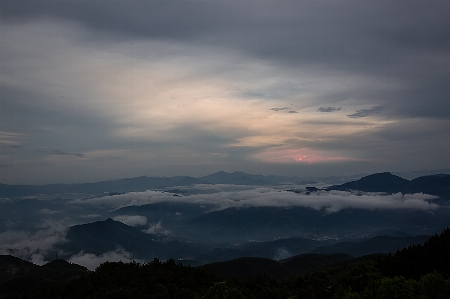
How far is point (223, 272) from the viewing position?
7692 inches

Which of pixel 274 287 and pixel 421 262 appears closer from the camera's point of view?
pixel 274 287

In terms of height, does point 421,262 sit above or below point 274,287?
above

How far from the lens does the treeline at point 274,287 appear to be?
133 feet

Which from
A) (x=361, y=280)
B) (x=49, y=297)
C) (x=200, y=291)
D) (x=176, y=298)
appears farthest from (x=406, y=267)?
(x=49, y=297)

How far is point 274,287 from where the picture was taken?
197 feet

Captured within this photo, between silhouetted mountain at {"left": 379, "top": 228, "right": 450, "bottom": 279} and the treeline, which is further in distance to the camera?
silhouetted mountain at {"left": 379, "top": 228, "right": 450, "bottom": 279}

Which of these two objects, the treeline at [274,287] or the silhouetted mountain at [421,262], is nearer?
the treeline at [274,287]

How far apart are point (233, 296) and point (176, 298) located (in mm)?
13167

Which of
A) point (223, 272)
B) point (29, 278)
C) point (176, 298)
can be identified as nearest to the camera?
point (176, 298)

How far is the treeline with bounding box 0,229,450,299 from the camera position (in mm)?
40438

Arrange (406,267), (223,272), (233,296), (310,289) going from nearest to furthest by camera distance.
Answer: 1. (233,296)
2. (310,289)
3. (406,267)
4. (223,272)

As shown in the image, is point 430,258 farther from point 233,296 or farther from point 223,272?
point 223,272

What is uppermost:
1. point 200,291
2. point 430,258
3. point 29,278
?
point 430,258

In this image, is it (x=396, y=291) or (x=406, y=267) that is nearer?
(x=396, y=291)
